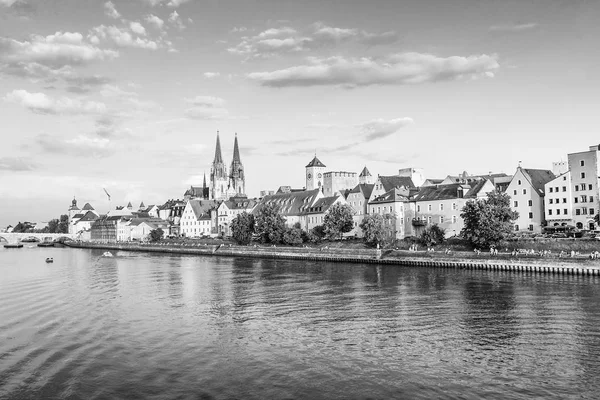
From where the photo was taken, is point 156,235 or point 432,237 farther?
point 156,235

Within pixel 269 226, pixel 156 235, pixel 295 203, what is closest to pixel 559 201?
pixel 269 226

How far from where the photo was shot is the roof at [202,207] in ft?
570

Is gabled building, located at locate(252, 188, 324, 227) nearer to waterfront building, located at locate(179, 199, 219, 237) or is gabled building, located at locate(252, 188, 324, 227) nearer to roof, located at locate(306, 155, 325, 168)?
roof, located at locate(306, 155, 325, 168)

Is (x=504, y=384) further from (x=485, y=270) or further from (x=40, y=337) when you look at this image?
(x=485, y=270)

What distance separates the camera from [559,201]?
81.9 m

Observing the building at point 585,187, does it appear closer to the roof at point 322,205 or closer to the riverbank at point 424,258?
the riverbank at point 424,258

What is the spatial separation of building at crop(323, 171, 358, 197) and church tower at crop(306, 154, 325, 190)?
468 inches

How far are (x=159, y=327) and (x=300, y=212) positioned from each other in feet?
294

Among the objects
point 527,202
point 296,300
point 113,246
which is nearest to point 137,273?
point 296,300

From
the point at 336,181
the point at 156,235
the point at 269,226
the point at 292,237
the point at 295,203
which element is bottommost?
the point at 292,237

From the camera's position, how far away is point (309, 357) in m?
28.1

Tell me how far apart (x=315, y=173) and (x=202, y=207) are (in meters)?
43.4

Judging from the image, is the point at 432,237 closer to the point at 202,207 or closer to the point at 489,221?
the point at 489,221

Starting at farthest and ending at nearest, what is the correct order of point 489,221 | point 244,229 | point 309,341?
point 244,229
point 489,221
point 309,341
